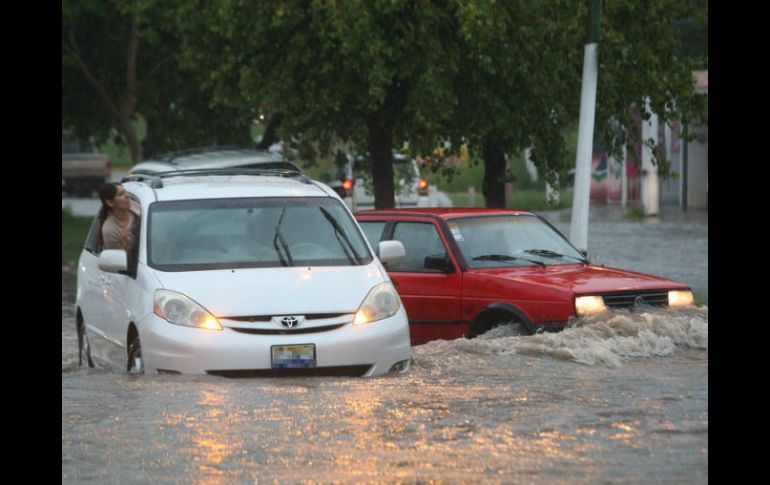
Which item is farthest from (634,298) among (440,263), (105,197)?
(105,197)

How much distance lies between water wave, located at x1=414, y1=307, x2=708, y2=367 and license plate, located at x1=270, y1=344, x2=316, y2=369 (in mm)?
1408

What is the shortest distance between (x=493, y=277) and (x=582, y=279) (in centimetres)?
76

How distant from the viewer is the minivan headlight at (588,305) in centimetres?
1223

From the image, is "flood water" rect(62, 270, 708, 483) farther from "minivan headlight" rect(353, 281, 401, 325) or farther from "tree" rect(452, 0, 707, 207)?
"tree" rect(452, 0, 707, 207)

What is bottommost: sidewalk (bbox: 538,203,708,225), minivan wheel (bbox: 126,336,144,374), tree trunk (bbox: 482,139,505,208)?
sidewalk (bbox: 538,203,708,225)

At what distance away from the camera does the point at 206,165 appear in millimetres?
23469

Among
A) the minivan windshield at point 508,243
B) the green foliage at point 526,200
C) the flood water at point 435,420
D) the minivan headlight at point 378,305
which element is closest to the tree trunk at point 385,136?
the minivan windshield at point 508,243

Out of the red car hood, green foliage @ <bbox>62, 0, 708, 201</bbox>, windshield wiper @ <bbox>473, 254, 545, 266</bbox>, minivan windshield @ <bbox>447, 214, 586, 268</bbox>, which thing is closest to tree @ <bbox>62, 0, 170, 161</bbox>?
green foliage @ <bbox>62, 0, 708, 201</bbox>

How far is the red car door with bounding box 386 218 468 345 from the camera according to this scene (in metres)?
13.3

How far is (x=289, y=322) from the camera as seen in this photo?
10273 mm

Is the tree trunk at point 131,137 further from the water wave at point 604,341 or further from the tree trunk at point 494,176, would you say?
the water wave at point 604,341

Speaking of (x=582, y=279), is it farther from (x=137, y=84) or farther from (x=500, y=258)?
(x=137, y=84)
